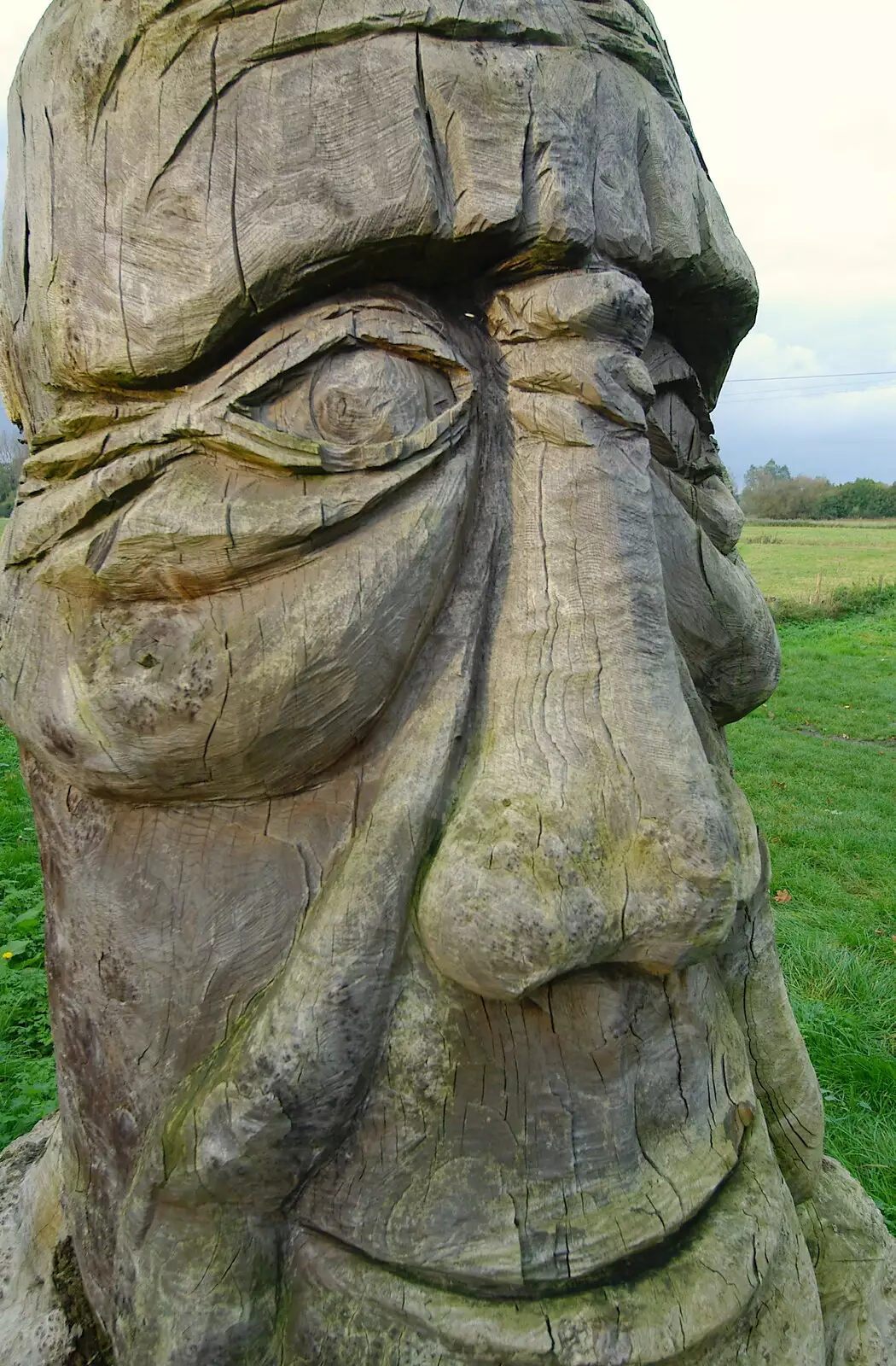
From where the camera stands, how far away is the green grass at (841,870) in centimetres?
313

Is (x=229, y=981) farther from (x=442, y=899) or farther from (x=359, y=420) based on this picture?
(x=359, y=420)

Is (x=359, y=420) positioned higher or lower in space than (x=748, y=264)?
lower

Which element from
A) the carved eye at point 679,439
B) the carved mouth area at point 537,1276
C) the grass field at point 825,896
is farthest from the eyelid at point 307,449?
the grass field at point 825,896

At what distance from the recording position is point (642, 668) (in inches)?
50.8

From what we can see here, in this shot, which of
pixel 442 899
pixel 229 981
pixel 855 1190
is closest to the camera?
pixel 442 899

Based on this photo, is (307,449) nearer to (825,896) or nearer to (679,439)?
(679,439)

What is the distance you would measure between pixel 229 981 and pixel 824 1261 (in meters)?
1.08

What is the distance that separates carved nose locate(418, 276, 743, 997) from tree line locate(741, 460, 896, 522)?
33291 mm

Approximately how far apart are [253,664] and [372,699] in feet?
0.52

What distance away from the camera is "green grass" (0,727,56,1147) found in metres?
2.79

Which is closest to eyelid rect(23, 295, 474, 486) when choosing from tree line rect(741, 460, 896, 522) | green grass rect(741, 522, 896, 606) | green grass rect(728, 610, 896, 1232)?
green grass rect(728, 610, 896, 1232)

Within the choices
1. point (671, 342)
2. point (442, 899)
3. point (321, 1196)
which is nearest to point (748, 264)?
point (671, 342)

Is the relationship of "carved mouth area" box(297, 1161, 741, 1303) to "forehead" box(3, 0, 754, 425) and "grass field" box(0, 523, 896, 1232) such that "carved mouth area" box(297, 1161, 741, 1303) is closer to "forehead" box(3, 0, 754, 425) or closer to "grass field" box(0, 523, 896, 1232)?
"forehead" box(3, 0, 754, 425)

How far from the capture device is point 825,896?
4781 millimetres
